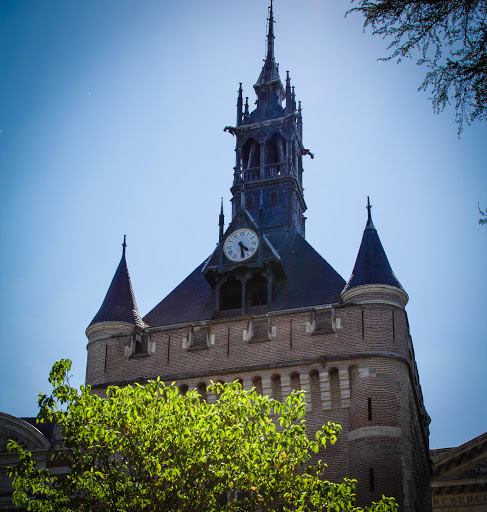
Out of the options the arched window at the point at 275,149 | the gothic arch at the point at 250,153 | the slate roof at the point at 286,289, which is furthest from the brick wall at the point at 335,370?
the arched window at the point at 275,149

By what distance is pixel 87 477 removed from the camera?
21.0 m

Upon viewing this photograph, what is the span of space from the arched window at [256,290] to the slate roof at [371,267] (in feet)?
15.0

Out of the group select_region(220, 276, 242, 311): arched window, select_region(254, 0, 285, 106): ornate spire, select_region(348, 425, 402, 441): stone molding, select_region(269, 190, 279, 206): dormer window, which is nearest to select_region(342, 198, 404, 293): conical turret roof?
select_region(348, 425, 402, 441): stone molding

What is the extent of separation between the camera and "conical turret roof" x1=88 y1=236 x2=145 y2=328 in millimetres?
31906

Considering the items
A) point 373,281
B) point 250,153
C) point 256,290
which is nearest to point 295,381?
point 373,281

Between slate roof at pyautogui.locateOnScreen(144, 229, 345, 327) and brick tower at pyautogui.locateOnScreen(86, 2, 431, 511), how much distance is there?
0.05 meters

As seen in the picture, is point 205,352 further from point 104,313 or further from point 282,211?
point 282,211

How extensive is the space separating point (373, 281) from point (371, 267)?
30.8 inches

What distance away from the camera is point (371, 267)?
30.0m

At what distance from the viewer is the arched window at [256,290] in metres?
34.0

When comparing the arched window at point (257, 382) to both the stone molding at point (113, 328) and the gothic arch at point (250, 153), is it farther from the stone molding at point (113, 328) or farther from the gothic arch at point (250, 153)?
the gothic arch at point (250, 153)

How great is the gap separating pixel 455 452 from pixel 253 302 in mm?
9493

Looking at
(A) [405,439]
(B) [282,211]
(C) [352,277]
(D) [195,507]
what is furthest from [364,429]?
(B) [282,211]

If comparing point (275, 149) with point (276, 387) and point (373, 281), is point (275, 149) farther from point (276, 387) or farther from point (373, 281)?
point (276, 387)
